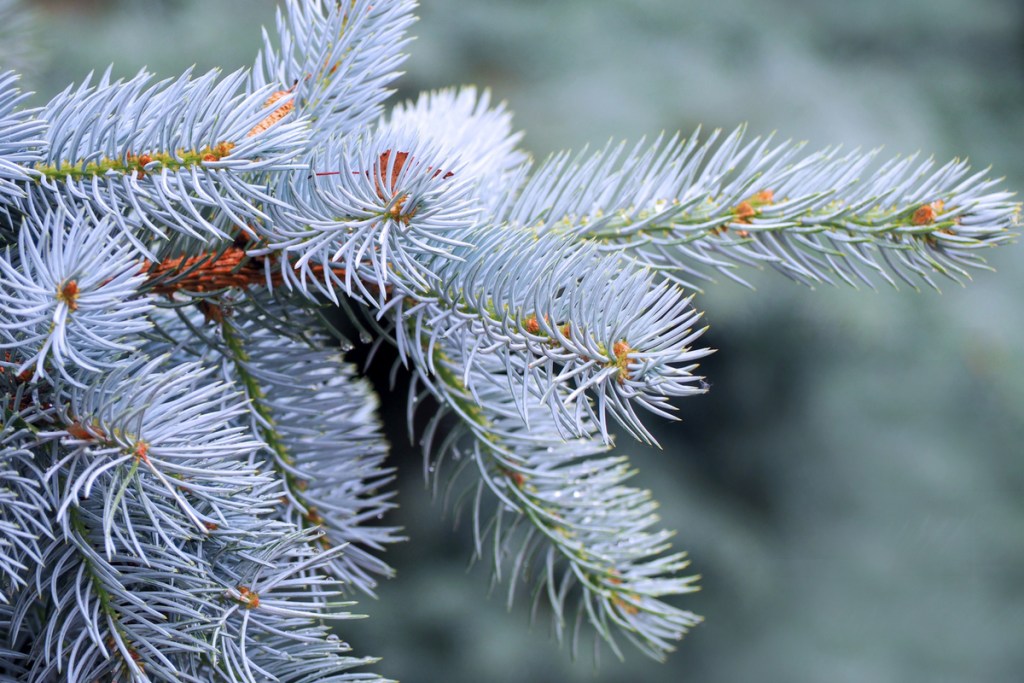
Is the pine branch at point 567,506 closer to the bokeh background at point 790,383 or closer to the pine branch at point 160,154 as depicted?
the pine branch at point 160,154

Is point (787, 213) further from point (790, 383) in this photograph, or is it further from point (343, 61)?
point (790, 383)

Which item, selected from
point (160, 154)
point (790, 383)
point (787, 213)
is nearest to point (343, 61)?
point (160, 154)

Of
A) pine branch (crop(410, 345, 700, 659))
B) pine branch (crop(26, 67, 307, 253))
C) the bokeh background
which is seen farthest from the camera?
the bokeh background

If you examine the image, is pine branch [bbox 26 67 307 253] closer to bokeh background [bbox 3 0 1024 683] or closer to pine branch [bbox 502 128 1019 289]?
pine branch [bbox 502 128 1019 289]

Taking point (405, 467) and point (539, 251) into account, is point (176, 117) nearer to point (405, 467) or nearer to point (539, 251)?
point (539, 251)

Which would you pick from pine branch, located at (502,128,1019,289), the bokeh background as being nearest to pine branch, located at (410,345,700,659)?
pine branch, located at (502,128,1019,289)

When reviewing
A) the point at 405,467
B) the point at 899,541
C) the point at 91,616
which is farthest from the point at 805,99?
the point at 91,616

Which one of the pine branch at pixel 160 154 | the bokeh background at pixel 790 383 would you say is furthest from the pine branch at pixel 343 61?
the bokeh background at pixel 790 383

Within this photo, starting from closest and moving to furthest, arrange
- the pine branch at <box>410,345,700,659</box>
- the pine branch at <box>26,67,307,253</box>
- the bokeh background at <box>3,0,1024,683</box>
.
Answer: the pine branch at <box>26,67,307,253</box>
the pine branch at <box>410,345,700,659</box>
the bokeh background at <box>3,0,1024,683</box>
